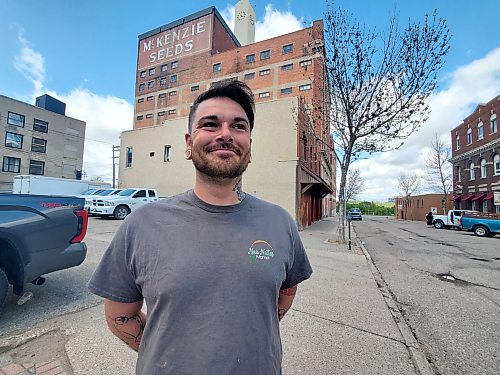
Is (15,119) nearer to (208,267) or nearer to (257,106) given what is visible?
(257,106)

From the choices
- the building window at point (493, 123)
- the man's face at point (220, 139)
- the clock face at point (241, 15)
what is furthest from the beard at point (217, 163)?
the clock face at point (241, 15)

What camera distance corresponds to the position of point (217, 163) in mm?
1376

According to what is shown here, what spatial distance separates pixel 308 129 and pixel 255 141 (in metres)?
3.63

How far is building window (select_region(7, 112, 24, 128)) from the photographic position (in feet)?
111

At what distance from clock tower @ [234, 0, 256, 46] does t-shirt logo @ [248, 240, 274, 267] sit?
53.1 metres

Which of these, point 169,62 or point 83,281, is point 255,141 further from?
point 169,62

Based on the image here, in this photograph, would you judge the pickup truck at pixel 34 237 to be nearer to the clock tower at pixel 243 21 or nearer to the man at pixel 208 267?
the man at pixel 208 267

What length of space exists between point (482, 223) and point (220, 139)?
77.0 feet

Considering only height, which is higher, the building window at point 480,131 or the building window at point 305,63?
the building window at point 305,63

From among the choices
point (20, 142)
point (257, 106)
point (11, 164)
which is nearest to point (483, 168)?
point (257, 106)

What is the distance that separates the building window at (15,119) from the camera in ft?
111

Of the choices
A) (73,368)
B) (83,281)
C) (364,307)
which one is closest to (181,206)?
(73,368)

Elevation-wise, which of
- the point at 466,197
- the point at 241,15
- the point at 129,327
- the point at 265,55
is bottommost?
the point at 129,327

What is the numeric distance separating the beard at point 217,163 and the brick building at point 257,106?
369 centimetres
